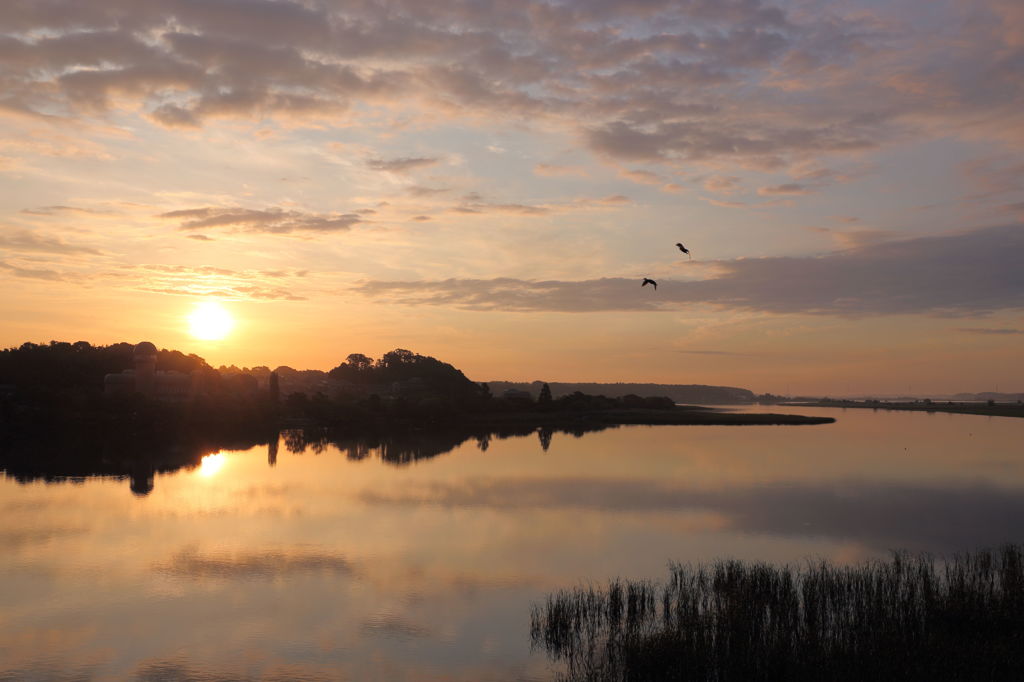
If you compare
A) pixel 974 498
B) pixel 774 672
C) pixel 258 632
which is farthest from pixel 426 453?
pixel 774 672

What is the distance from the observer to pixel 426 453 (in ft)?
260

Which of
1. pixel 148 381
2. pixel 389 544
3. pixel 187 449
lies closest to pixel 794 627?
pixel 389 544

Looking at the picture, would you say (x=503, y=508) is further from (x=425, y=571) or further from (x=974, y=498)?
(x=974, y=498)

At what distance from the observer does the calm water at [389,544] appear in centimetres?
2041

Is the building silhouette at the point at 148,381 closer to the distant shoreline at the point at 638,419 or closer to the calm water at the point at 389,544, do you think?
the distant shoreline at the point at 638,419

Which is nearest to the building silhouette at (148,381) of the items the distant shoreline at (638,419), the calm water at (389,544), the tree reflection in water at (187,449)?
the tree reflection in water at (187,449)

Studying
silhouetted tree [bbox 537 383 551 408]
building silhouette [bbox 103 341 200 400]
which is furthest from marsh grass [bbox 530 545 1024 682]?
silhouetted tree [bbox 537 383 551 408]

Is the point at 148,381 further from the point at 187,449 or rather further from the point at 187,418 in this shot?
the point at 187,449

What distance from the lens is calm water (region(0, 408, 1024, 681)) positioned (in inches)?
803

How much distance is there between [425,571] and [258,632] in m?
8.03

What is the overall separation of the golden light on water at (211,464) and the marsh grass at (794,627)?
46792mm

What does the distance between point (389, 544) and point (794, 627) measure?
1868 centimetres

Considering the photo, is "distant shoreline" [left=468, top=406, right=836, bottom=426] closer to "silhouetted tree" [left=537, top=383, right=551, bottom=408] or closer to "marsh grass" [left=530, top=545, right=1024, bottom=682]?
"silhouetted tree" [left=537, top=383, right=551, bottom=408]

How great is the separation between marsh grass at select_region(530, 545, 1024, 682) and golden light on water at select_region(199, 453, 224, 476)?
154ft
